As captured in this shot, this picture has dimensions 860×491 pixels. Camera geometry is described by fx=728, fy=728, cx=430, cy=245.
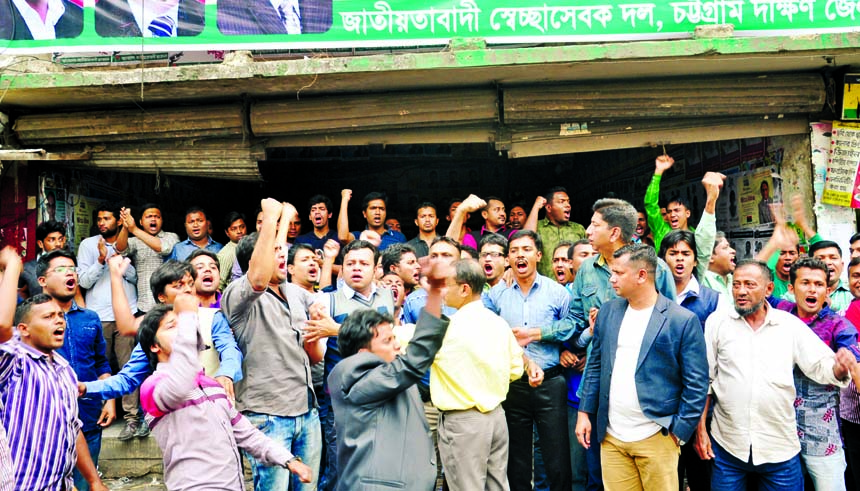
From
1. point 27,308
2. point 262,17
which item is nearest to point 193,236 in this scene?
point 262,17

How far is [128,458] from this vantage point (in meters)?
6.09

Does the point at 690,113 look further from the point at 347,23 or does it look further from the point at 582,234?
the point at 347,23

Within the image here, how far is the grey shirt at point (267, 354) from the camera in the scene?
173 inches

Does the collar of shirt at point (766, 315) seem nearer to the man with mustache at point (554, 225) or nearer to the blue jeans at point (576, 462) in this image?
the blue jeans at point (576, 462)

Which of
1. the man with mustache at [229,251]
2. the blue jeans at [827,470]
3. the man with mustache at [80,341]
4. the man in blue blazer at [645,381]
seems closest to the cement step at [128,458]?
the man with mustache at [80,341]

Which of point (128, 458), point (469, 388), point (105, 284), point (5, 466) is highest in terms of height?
point (105, 284)

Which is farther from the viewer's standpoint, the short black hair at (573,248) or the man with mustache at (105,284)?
the man with mustache at (105,284)

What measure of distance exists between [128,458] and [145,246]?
6.57 feet

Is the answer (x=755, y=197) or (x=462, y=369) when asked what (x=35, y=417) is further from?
(x=755, y=197)

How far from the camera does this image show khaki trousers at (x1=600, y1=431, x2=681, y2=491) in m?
4.06

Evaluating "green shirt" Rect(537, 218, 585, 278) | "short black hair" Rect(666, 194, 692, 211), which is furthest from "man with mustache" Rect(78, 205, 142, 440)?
"short black hair" Rect(666, 194, 692, 211)

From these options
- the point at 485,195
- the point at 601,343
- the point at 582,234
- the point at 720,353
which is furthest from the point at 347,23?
the point at 485,195

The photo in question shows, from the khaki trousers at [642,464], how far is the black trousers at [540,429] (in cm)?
67

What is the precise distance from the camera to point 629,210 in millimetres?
4730
